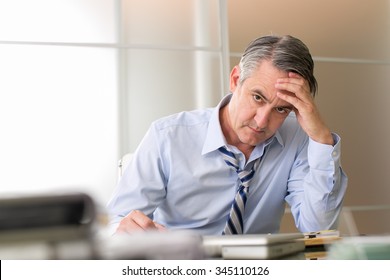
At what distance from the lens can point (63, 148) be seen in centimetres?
212

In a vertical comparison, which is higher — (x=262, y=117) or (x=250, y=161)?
(x=262, y=117)

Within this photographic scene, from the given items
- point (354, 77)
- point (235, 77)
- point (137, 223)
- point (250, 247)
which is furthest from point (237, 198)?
point (354, 77)

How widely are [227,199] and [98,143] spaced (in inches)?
50.4

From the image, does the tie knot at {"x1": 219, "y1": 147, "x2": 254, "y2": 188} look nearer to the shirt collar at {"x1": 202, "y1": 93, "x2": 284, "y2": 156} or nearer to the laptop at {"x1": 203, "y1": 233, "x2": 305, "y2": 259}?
the shirt collar at {"x1": 202, "y1": 93, "x2": 284, "y2": 156}

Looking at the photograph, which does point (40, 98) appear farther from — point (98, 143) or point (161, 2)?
point (161, 2)

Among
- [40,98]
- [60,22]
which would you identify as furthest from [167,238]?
[60,22]

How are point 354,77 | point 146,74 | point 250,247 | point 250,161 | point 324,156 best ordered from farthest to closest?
point 354,77 → point 146,74 → point 250,161 → point 324,156 → point 250,247

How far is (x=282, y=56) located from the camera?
42.3 inches

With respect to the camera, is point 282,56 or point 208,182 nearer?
point 282,56

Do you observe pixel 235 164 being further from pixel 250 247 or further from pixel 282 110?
pixel 250 247

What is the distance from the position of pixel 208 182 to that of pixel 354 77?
199 centimetres

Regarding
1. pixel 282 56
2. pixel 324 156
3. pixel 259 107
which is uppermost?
pixel 282 56

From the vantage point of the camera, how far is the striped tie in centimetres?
111

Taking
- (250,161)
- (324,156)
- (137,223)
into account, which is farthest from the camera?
(250,161)
